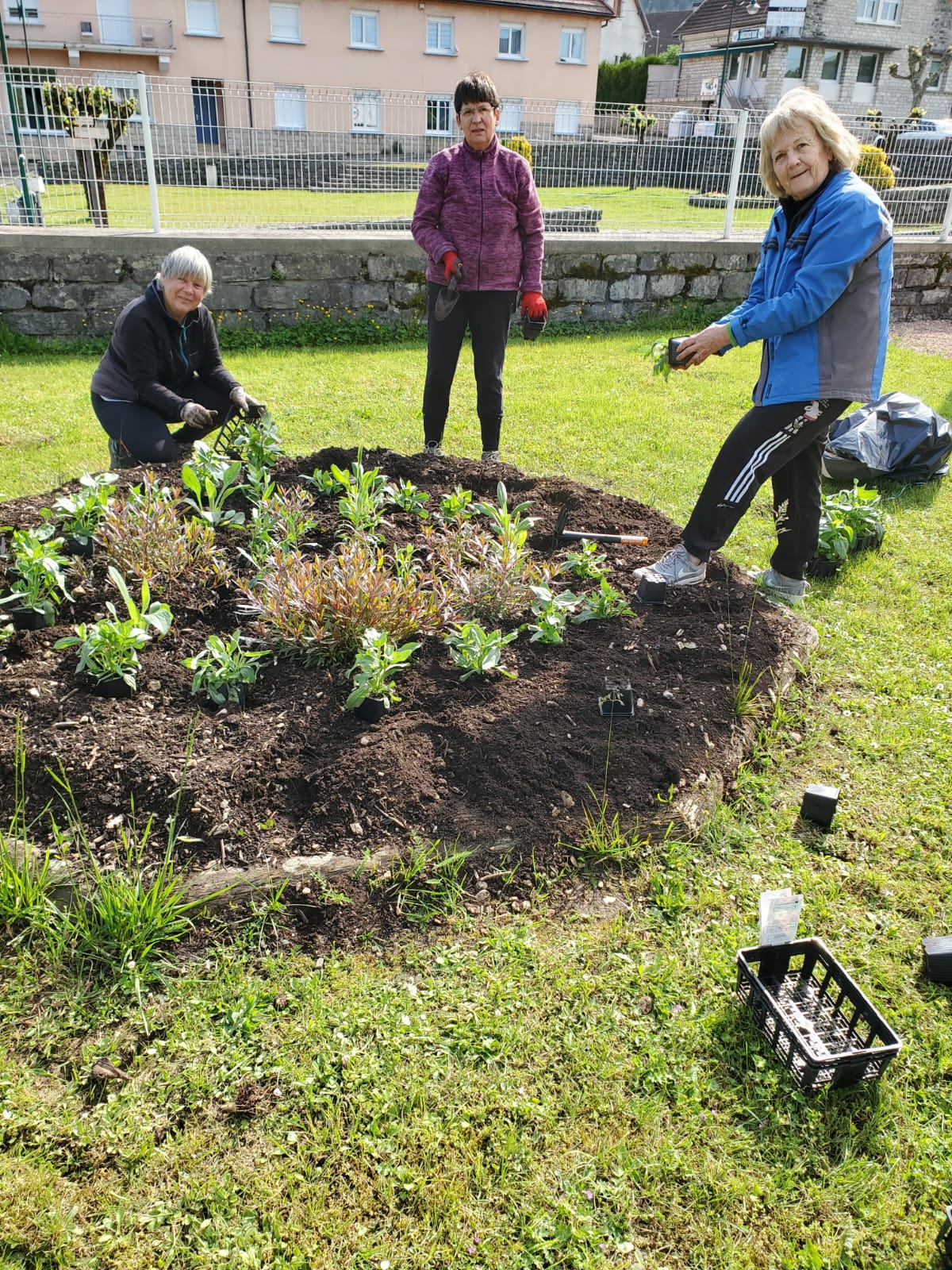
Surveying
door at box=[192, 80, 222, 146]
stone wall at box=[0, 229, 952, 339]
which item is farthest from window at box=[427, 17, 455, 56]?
stone wall at box=[0, 229, 952, 339]

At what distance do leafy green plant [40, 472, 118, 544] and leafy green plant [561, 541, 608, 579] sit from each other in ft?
6.11

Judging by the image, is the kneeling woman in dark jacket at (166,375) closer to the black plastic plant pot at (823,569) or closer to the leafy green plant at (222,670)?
the leafy green plant at (222,670)

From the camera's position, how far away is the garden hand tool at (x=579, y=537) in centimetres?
389

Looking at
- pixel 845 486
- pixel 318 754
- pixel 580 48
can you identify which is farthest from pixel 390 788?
pixel 580 48

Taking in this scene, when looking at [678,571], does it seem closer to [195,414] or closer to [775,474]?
[775,474]

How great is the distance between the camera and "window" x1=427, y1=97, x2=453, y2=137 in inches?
408

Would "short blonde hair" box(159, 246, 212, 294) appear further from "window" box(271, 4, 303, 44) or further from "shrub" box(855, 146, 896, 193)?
"window" box(271, 4, 303, 44)

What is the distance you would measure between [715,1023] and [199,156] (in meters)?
10.6

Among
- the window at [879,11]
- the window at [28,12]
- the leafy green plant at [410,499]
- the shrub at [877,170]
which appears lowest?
the leafy green plant at [410,499]

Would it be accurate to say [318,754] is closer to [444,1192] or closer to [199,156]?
[444,1192]

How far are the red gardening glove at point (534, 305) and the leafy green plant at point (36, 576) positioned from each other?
113 inches

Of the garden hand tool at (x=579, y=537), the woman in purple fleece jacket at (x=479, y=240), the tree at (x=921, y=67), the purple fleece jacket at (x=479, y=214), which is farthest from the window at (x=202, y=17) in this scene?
the garden hand tool at (x=579, y=537)

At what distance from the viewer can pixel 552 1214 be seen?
1.75 metres

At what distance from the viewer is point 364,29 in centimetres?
2769
